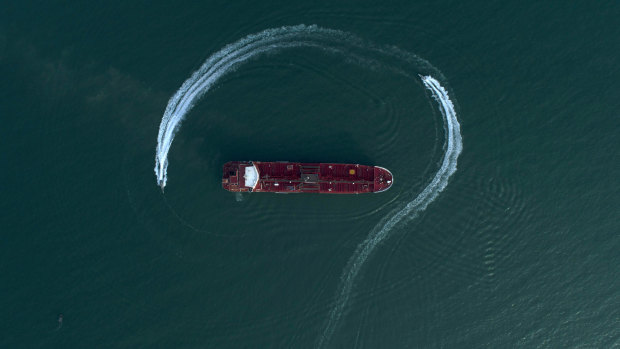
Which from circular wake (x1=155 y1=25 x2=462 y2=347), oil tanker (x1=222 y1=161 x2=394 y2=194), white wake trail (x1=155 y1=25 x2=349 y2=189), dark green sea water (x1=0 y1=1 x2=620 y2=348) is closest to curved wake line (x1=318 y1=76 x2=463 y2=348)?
circular wake (x1=155 y1=25 x2=462 y2=347)

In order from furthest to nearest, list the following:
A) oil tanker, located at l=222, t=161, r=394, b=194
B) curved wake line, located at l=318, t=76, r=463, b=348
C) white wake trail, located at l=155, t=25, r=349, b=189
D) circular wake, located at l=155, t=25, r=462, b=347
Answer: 1. white wake trail, located at l=155, t=25, r=349, b=189
2. circular wake, located at l=155, t=25, r=462, b=347
3. curved wake line, located at l=318, t=76, r=463, b=348
4. oil tanker, located at l=222, t=161, r=394, b=194

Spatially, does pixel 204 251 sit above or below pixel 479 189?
below

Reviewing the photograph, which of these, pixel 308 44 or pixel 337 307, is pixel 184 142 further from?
pixel 337 307

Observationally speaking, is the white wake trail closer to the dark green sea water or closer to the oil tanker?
the dark green sea water

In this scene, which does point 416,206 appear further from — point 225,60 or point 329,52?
point 225,60

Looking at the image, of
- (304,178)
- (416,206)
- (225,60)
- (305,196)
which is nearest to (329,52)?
(225,60)

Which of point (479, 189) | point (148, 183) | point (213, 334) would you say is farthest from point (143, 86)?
point (479, 189)
